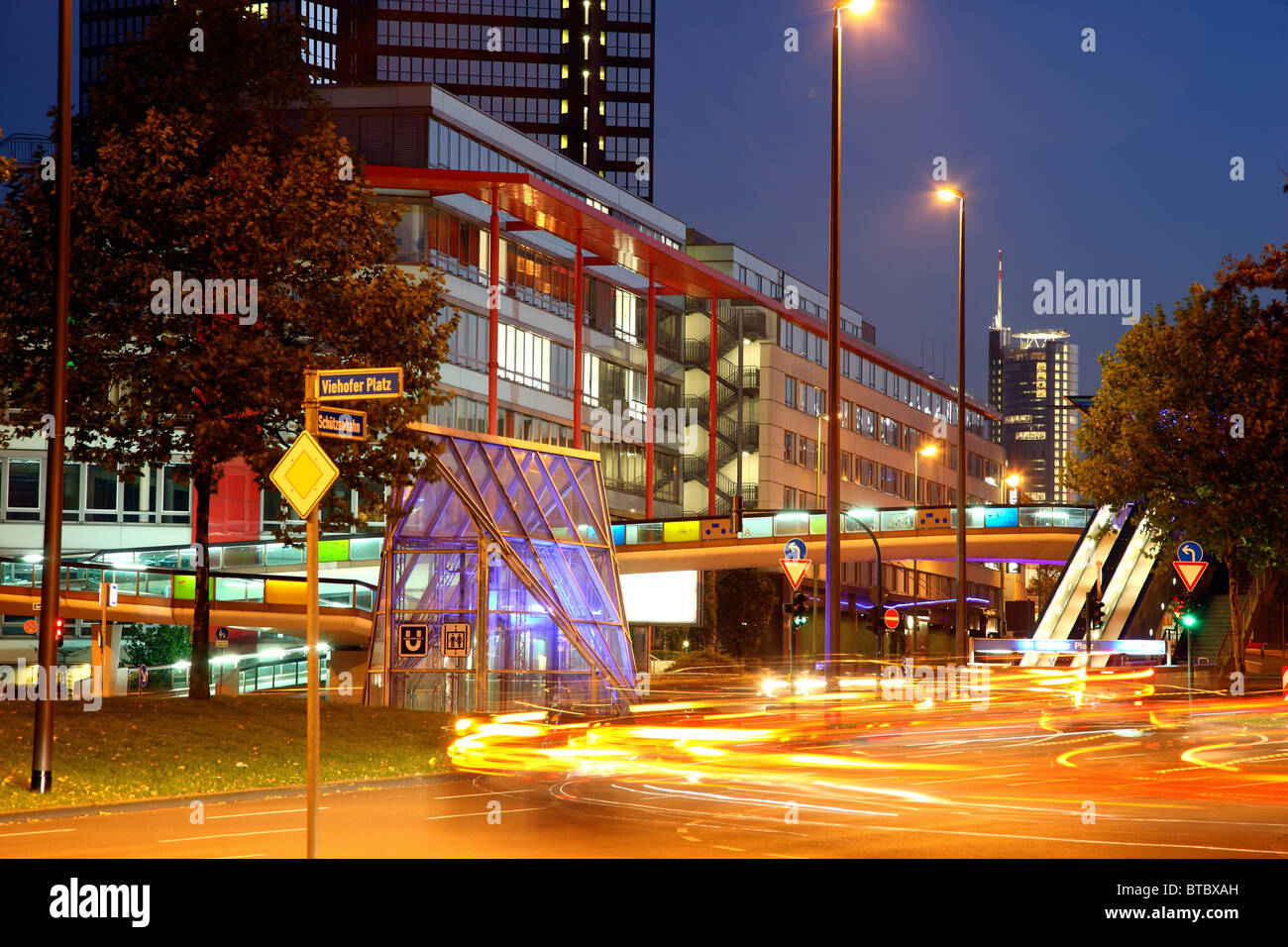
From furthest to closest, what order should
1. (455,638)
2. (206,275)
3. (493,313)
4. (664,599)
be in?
(664,599) → (493,313) → (455,638) → (206,275)

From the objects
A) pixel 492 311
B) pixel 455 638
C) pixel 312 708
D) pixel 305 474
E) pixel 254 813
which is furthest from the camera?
pixel 492 311

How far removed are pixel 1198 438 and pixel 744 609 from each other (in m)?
41.4

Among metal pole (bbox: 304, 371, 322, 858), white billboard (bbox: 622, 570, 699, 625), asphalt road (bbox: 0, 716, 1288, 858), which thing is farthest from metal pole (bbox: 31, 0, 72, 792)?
white billboard (bbox: 622, 570, 699, 625)

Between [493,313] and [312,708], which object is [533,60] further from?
[312,708]

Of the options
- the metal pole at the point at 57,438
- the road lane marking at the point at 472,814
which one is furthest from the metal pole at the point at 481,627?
the road lane marking at the point at 472,814

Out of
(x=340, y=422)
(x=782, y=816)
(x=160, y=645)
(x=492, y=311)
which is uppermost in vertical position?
(x=492, y=311)

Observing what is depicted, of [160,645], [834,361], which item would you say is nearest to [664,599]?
[160,645]

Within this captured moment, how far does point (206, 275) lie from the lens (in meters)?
24.6

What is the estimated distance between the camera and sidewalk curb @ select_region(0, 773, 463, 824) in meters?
16.4

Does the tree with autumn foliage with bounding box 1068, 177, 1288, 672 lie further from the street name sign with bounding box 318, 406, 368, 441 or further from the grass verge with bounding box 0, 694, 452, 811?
the street name sign with bounding box 318, 406, 368, 441

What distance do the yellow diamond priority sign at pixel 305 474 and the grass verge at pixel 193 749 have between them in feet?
26.9

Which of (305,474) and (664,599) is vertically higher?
(305,474)

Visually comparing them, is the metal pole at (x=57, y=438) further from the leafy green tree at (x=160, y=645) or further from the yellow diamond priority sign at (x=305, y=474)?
the leafy green tree at (x=160, y=645)
